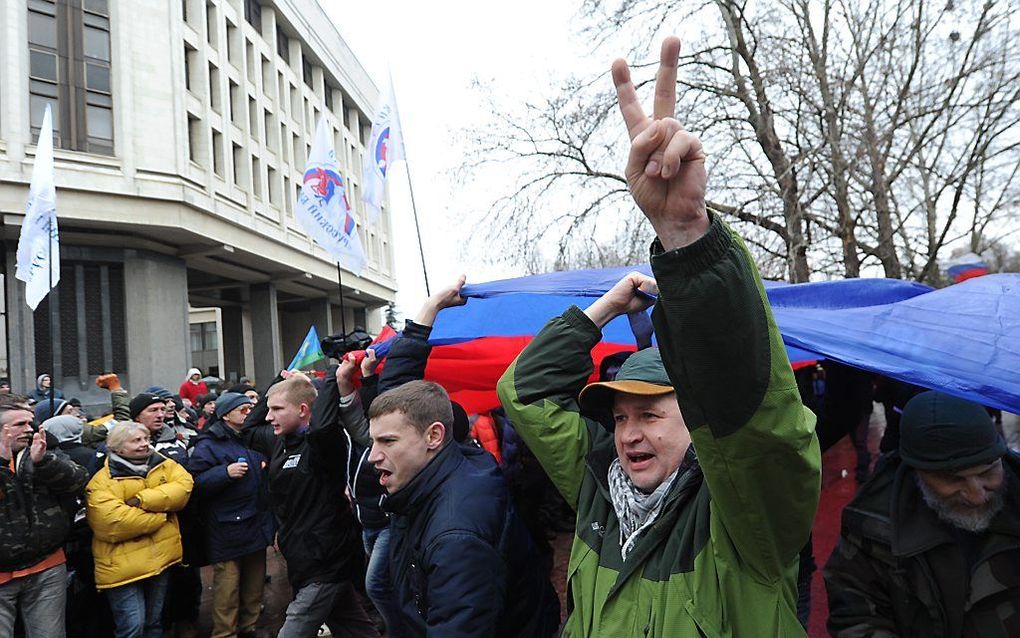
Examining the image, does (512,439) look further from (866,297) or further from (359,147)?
(359,147)

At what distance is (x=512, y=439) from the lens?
3479 millimetres

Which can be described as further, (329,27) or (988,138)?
(329,27)

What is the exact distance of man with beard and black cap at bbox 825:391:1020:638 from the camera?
185cm

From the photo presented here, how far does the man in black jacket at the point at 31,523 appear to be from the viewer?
3611 millimetres

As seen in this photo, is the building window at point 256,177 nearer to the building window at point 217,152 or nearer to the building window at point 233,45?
the building window at point 217,152

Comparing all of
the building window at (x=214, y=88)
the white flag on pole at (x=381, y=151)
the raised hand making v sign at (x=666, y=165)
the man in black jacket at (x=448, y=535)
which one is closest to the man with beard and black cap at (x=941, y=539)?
the man in black jacket at (x=448, y=535)

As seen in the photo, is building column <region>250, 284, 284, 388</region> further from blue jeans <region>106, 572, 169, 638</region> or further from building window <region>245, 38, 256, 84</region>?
blue jeans <region>106, 572, 169, 638</region>

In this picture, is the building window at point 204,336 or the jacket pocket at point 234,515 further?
the building window at point 204,336

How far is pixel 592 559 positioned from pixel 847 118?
23.4ft

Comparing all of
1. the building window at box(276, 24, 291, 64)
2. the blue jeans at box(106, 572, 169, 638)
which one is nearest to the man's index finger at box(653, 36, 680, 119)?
the blue jeans at box(106, 572, 169, 638)

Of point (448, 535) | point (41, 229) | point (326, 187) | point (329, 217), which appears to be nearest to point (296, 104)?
point (41, 229)

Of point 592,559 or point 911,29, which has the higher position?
point 911,29

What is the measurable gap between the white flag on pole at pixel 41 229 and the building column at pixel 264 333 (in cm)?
2117

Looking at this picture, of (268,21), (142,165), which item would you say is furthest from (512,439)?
(268,21)
